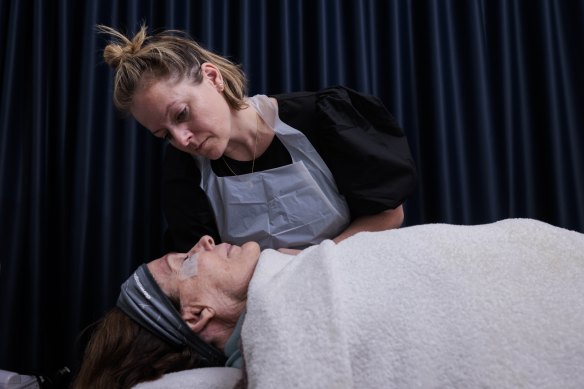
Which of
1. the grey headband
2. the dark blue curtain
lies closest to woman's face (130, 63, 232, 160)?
the grey headband

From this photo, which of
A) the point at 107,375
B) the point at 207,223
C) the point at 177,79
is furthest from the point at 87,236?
the point at 107,375

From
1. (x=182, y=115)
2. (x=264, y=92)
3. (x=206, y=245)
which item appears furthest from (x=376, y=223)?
(x=264, y=92)

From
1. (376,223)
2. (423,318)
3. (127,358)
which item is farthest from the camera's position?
(376,223)

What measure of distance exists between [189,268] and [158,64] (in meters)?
0.54

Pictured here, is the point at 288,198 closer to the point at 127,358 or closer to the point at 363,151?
the point at 363,151

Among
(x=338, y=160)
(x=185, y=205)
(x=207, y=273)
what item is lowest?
(x=207, y=273)

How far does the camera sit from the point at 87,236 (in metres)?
1.68

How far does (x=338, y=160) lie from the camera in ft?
4.22

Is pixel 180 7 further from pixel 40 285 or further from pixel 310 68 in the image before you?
pixel 40 285

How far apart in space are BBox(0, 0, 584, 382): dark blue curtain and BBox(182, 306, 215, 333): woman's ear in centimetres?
80

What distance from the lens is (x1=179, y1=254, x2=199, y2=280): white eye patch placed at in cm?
102

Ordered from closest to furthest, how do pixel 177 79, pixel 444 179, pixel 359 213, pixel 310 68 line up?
1. pixel 177 79
2. pixel 359 213
3. pixel 444 179
4. pixel 310 68

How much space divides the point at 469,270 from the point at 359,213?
1.79 ft

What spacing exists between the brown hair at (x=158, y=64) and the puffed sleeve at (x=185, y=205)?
0.75 ft
